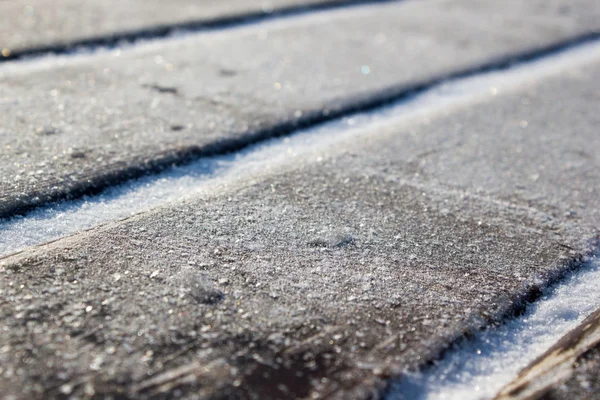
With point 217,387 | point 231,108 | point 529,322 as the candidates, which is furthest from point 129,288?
point 231,108

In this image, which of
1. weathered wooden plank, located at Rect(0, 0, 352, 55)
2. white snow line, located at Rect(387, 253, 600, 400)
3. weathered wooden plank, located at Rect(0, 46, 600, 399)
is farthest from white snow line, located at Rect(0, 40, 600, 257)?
weathered wooden plank, located at Rect(0, 0, 352, 55)

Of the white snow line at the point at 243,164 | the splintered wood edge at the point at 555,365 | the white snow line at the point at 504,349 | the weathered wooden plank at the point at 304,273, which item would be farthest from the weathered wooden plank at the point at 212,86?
the splintered wood edge at the point at 555,365

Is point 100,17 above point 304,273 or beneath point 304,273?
above

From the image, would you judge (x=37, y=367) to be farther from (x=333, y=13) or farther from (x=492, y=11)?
(x=492, y=11)

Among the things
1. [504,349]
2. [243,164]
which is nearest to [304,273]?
[504,349]

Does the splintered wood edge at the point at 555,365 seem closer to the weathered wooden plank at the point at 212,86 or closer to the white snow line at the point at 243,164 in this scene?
the white snow line at the point at 243,164

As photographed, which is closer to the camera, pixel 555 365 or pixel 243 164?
pixel 555 365

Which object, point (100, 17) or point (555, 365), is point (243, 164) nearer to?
point (555, 365)
